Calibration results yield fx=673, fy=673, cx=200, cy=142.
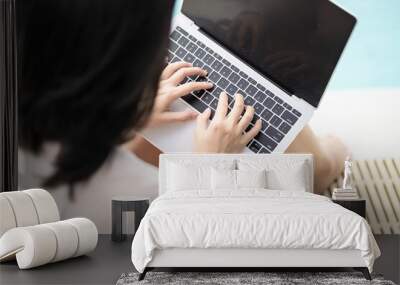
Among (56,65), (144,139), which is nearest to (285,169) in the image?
(144,139)

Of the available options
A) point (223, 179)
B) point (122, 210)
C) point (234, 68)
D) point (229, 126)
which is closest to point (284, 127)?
point (229, 126)

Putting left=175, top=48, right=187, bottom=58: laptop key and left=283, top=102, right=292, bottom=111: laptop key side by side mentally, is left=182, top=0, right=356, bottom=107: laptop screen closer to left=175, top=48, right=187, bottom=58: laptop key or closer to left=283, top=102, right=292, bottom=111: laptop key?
left=283, top=102, right=292, bottom=111: laptop key

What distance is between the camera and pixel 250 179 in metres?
6.07

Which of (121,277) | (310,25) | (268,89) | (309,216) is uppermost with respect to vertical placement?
(310,25)

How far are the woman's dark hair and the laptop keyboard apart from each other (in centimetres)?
20

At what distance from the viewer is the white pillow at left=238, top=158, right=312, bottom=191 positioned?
6203 millimetres

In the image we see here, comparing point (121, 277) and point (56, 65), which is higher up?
point (56, 65)

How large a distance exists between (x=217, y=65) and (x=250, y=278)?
2472mm

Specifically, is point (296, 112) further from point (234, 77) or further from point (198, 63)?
point (198, 63)

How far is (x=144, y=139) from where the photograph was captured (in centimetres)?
660

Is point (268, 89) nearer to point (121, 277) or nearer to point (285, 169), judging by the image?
point (285, 169)

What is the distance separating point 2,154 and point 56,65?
1.00 metres

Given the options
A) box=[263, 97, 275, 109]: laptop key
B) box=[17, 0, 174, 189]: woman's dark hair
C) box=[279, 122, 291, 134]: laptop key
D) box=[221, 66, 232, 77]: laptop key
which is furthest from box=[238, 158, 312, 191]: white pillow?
box=[17, 0, 174, 189]: woman's dark hair

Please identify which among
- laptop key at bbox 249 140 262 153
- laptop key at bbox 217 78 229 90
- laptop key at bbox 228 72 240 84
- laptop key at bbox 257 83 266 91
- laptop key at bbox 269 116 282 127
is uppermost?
laptop key at bbox 228 72 240 84
